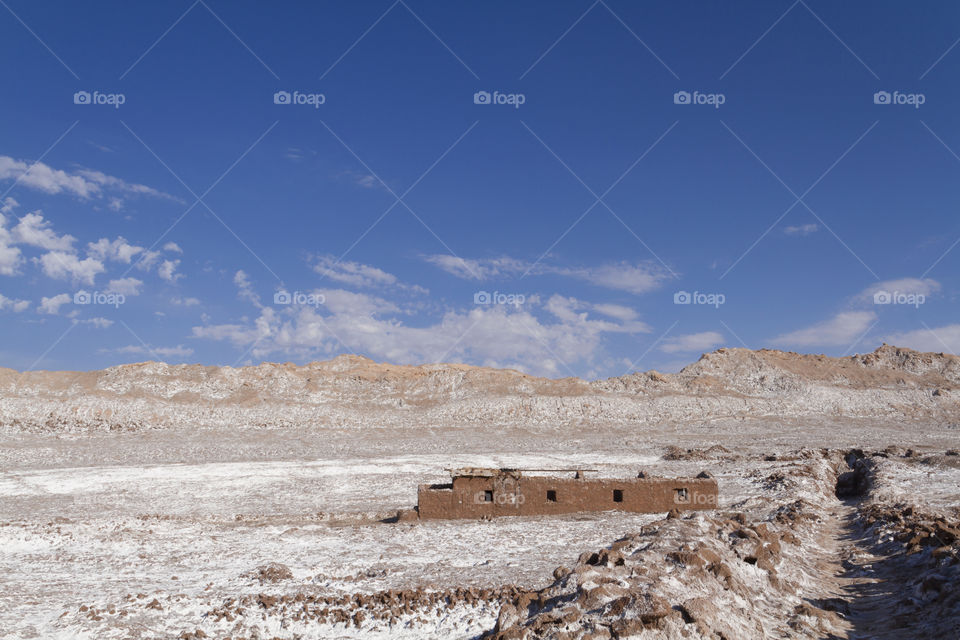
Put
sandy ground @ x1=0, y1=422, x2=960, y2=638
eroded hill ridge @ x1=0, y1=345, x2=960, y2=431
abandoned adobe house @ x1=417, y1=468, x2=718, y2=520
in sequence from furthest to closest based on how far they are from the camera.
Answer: eroded hill ridge @ x1=0, y1=345, x2=960, y2=431 < abandoned adobe house @ x1=417, y1=468, x2=718, y2=520 < sandy ground @ x1=0, y1=422, x2=960, y2=638

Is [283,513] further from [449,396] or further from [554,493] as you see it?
[449,396]

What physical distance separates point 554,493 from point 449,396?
3711 cm

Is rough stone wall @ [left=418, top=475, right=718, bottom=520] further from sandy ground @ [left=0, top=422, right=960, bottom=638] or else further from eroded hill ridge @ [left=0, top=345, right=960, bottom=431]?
eroded hill ridge @ [left=0, top=345, right=960, bottom=431]

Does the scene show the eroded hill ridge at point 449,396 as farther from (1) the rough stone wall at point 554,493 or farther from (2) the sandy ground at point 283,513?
(1) the rough stone wall at point 554,493

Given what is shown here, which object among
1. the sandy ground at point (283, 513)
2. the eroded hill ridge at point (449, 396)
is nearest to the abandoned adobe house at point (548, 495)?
the sandy ground at point (283, 513)

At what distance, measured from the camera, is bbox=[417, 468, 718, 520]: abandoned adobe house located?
1691 centimetres

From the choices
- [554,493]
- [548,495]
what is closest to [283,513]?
[548,495]

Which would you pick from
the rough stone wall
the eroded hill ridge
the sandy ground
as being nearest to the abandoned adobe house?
the rough stone wall

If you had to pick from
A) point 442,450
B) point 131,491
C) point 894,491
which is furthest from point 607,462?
point 131,491

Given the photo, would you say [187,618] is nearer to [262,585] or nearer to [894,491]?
[262,585]

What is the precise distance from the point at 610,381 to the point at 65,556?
4999 centimetres

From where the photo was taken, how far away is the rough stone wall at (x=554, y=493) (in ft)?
55.5

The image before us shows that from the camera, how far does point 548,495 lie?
17.3 metres

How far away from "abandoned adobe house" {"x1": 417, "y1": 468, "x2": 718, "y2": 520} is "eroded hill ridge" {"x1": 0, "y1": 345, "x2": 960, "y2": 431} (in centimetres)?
3054
